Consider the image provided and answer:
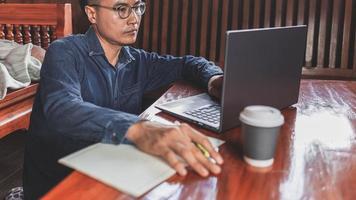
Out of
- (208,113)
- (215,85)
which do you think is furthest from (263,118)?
(215,85)

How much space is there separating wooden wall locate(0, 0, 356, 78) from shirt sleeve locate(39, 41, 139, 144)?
1.40m

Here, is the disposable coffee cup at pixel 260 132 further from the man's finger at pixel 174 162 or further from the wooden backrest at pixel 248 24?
the wooden backrest at pixel 248 24

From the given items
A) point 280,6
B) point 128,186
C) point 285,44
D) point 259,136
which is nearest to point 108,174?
point 128,186

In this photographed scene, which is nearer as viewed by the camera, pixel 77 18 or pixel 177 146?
pixel 177 146

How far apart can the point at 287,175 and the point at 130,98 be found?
0.82 meters

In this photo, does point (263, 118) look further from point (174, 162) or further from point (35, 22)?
point (35, 22)

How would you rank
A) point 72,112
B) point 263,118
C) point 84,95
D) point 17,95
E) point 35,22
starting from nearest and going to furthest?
1. point 263,118
2. point 72,112
3. point 84,95
4. point 17,95
5. point 35,22

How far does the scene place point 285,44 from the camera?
46.1 inches

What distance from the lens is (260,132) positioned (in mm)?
831

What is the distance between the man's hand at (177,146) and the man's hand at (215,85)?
53cm

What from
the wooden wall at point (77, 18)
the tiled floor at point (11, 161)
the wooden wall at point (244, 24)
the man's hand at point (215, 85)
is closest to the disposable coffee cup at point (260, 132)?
the man's hand at point (215, 85)

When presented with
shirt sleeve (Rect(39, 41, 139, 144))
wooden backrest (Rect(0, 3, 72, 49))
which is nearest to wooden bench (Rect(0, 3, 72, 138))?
wooden backrest (Rect(0, 3, 72, 49))

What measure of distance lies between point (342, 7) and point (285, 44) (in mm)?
1578

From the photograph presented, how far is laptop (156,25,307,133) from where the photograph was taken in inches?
39.0
